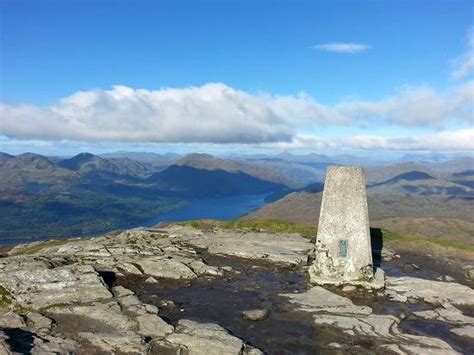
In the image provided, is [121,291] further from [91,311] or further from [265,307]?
[265,307]

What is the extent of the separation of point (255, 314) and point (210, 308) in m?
2.62

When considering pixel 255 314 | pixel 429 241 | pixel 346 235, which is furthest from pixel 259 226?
pixel 255 314

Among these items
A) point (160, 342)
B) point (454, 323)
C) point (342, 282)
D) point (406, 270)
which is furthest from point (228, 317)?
point (406, 270)

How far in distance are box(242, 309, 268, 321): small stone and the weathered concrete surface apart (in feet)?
23.0

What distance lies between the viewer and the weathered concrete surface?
28.0m

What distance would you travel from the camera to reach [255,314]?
72.5ft

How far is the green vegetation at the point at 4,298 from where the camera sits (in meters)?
21.1

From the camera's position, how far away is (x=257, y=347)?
18391 mm

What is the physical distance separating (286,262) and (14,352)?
22037mm

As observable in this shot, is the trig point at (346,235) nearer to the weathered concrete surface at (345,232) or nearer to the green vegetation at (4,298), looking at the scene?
the weathered concrete surface at (345,232)

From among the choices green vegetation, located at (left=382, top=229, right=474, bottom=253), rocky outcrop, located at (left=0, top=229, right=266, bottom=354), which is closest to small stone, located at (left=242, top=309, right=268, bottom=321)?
rocky outcrop, located at (left=0, top=229, right=266, bottom=354)

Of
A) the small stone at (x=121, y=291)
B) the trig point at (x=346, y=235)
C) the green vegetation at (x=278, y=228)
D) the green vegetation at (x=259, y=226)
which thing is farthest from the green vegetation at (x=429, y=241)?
the small stone at (x=121, y=291)

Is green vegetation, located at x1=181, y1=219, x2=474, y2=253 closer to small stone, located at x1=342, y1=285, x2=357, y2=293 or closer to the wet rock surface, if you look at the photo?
the wet rock surface

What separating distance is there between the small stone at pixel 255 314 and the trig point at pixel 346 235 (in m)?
7.03
